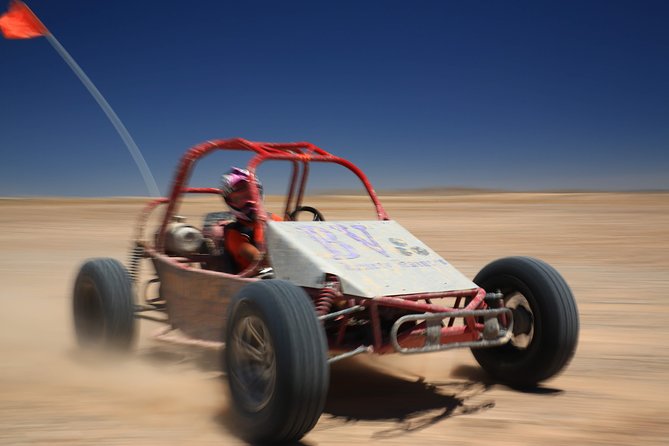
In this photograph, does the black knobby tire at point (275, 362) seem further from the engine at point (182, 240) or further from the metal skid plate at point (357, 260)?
the engine at point (182, 240)

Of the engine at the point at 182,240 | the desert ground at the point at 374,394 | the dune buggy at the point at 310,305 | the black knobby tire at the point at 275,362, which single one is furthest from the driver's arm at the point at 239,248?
the black knobby tire at the point at 275,362

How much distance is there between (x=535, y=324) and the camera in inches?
195

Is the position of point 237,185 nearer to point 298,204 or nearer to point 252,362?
point 298,204

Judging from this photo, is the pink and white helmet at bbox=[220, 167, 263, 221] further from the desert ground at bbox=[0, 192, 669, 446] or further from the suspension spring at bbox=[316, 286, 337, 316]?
the suspension spring at bbox=[316, 286, 337, 316]

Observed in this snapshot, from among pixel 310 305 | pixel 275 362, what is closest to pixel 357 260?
pixel 310 305

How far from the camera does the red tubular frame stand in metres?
4.31

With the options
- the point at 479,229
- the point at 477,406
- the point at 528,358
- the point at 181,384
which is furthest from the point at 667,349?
the point at 479,229

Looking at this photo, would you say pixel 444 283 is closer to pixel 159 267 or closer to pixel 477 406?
pixel 477 406

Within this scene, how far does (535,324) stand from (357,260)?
4.43 feet

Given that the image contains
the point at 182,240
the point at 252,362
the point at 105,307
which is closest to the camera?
the point at 252,362

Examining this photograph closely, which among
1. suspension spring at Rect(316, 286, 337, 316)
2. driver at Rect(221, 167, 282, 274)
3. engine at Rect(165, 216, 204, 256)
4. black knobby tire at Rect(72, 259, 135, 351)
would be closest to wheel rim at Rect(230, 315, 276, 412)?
suspension spring at Rect(316, 286, 337, 316)

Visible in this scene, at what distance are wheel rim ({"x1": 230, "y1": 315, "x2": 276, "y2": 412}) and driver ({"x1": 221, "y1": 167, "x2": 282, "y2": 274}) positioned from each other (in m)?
1.38

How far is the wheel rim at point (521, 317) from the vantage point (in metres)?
5.05

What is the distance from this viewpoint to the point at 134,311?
587 centimetres
